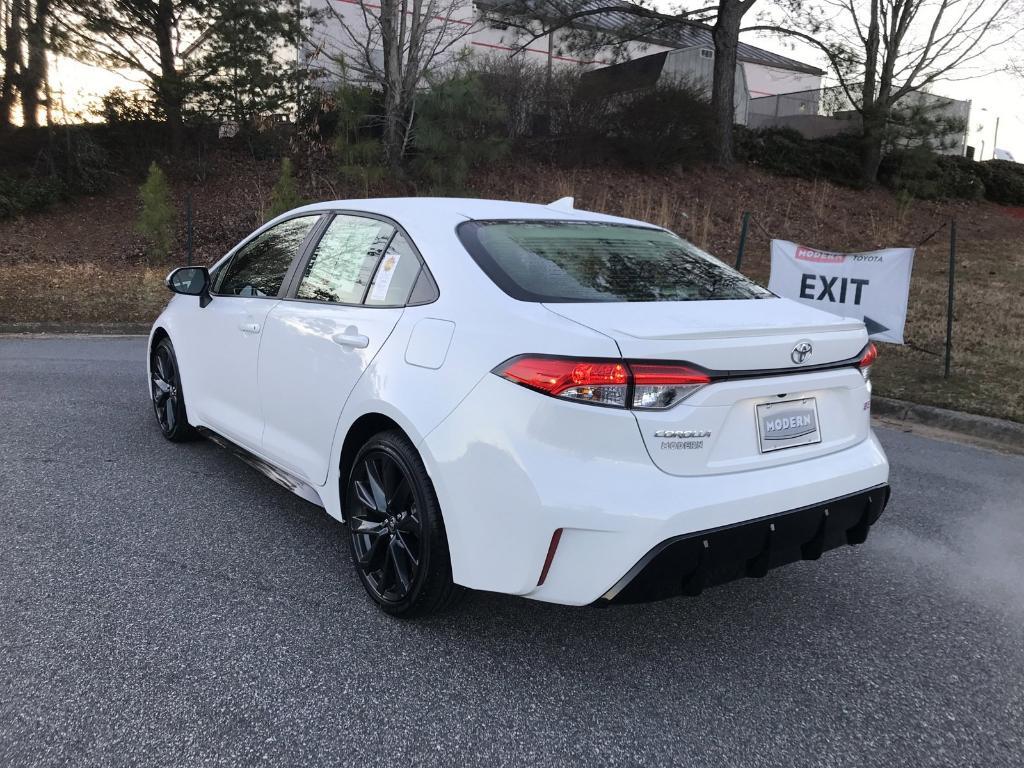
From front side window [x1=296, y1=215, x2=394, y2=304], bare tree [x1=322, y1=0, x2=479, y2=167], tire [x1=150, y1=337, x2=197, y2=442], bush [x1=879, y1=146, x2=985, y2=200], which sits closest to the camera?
front side window [x1=296, y1=215, x2=394, y2=304]

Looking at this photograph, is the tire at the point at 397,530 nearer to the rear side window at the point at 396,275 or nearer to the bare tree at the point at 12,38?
the rear side window at the point at 396,275

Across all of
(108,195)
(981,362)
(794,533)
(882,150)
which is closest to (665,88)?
(882,150)

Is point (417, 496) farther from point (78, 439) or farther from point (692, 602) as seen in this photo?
point (78, 439)

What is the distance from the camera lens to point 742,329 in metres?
2.63

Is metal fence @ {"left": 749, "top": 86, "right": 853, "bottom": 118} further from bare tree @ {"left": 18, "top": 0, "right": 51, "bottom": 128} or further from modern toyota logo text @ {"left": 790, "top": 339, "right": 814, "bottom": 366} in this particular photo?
modern toyota logo text @ {"left": 790, "top": 339, "right": 814, "bottom": 366}

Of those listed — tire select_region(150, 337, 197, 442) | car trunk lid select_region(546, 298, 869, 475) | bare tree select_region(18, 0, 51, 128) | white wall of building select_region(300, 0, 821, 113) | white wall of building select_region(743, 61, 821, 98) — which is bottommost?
tire select_region(150, 337, 197, 442)

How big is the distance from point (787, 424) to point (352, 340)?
1652 mm

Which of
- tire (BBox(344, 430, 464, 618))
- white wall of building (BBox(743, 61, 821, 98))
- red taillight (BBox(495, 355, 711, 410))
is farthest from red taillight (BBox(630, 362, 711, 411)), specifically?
white wall of building (BBox(743, 61, 821, 98))

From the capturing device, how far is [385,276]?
10.8 ft

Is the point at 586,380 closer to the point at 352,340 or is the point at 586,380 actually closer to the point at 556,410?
the point at 556,410

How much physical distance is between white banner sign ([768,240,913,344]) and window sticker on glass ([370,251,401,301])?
543cm

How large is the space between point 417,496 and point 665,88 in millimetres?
23593

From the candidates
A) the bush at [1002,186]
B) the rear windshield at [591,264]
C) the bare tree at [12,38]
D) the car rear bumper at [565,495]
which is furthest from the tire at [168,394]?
the bush at [1002,186]

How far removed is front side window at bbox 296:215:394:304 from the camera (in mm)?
3426
